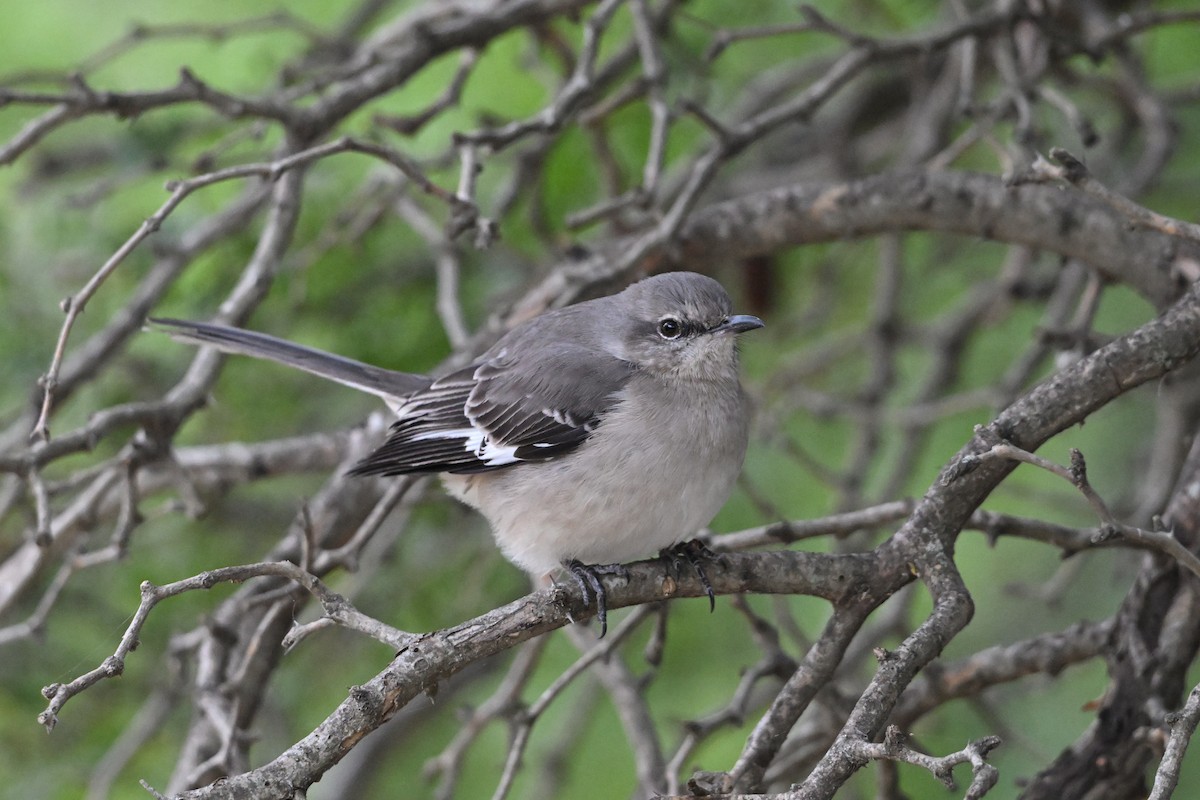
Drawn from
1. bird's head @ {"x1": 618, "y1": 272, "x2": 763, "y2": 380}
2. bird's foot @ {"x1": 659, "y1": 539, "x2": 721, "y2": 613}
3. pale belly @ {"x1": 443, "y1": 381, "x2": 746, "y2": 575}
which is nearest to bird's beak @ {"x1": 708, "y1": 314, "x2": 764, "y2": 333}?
bird's head @ {"x1": 618, "y1": 272, "x2": 763, "y2": 380}

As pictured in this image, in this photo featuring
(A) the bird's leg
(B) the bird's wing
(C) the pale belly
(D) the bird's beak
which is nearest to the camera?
(A) the bird's leg

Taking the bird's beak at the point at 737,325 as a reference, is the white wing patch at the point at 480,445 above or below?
below

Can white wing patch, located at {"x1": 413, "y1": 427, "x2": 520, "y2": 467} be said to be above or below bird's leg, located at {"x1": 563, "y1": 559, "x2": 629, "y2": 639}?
above

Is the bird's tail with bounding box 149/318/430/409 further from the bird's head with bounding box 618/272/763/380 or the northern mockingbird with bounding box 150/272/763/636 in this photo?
the bird's head with bounding box 618/272/763/380

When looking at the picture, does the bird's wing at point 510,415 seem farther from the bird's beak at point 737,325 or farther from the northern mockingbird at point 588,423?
the bird's beak at point 737,325

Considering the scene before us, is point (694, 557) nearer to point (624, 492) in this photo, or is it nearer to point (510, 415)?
point (624, 492)

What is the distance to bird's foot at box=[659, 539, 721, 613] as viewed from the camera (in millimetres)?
→ 3074

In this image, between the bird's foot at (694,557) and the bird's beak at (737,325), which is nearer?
the bird's foot at (694,557)

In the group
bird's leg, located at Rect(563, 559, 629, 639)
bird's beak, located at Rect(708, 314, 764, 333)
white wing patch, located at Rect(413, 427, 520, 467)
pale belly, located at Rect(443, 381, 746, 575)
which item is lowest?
bird's leg, located at Rect(563, 559, 629, 639)

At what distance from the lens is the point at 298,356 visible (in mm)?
4238

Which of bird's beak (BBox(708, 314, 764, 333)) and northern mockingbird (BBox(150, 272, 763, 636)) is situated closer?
northern mockingbird (BBox(150, 272, 763, 636))

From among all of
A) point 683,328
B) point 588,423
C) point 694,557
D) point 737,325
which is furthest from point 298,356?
point 694,557

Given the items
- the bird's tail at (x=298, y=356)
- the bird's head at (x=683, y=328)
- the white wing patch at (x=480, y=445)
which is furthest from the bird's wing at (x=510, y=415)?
the bird's tail at (x=298, y=356)

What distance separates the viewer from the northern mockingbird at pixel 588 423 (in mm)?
3539
